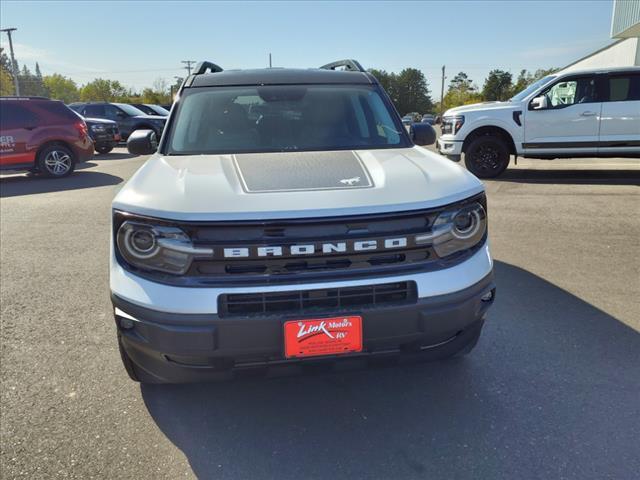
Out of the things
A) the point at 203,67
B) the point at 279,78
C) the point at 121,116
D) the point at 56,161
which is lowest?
the point at 56,161

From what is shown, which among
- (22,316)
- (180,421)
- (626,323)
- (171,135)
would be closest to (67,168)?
(22,316)

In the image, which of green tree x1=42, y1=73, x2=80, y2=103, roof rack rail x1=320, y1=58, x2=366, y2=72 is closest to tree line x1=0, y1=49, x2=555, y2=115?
green tree x1=42, y1=73, x2=80, y2=103

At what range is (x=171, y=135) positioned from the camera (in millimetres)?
3451

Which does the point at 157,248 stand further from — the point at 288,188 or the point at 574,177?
the point at 574,177

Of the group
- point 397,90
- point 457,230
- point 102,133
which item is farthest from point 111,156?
point 397,90

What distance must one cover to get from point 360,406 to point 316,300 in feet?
2.80

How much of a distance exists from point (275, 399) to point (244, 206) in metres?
1.19

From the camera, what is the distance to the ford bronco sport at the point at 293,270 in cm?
215

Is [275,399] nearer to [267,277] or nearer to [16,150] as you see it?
[267,277]

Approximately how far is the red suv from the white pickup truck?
26.9ft

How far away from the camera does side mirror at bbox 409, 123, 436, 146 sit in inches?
155

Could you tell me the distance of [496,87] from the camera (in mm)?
81750

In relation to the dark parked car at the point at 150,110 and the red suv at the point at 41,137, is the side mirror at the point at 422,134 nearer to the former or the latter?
the red suv at the point at 41,137

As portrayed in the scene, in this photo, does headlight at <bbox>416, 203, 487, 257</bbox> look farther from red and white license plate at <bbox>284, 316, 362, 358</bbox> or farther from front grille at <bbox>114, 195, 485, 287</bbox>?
red and white license plate at <bbox>284, 316, 362, 358</bbox>
